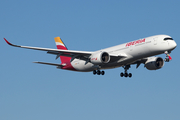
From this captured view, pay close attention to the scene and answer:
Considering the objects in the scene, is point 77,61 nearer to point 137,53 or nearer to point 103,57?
point 103,57

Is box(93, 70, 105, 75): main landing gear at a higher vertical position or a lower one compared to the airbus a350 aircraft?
lower

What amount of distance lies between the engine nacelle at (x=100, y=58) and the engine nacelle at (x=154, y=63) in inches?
319

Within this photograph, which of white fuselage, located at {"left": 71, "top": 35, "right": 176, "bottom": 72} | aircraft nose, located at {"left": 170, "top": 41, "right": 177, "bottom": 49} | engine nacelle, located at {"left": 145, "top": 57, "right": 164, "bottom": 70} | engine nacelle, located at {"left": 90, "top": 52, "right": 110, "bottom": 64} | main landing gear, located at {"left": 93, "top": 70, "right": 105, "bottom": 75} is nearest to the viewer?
aircraft nose, located at {"left": 170, "top": 41, "right": 177, "bottom": 49}

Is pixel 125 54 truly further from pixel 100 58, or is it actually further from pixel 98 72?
pixel 98 72

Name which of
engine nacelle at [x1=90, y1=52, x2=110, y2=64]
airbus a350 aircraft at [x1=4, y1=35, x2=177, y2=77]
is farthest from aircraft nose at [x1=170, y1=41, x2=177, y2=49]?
engine nacelle at [x1=90, y1=52, x2=110, y2=64]

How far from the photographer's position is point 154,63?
45.8m

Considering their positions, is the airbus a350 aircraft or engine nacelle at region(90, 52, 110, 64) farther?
engine nacelle at region(90, 52, 110, 64)

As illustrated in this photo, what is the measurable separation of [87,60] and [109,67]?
3660 millimetres

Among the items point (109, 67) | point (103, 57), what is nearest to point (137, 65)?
point (109, 67)

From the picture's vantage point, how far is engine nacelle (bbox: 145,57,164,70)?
151 feet

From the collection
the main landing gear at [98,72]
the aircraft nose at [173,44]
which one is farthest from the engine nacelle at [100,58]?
the aircraft nose at [173,44]

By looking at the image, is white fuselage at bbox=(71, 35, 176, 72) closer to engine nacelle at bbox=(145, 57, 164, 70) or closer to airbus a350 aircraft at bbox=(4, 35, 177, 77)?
airbus a350 aircraft at bbox=(4, 35, 177, 77)

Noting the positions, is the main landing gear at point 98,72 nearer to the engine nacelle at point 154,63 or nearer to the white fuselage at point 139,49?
the white fuselage at point 139,49

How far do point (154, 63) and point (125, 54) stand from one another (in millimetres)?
6689
